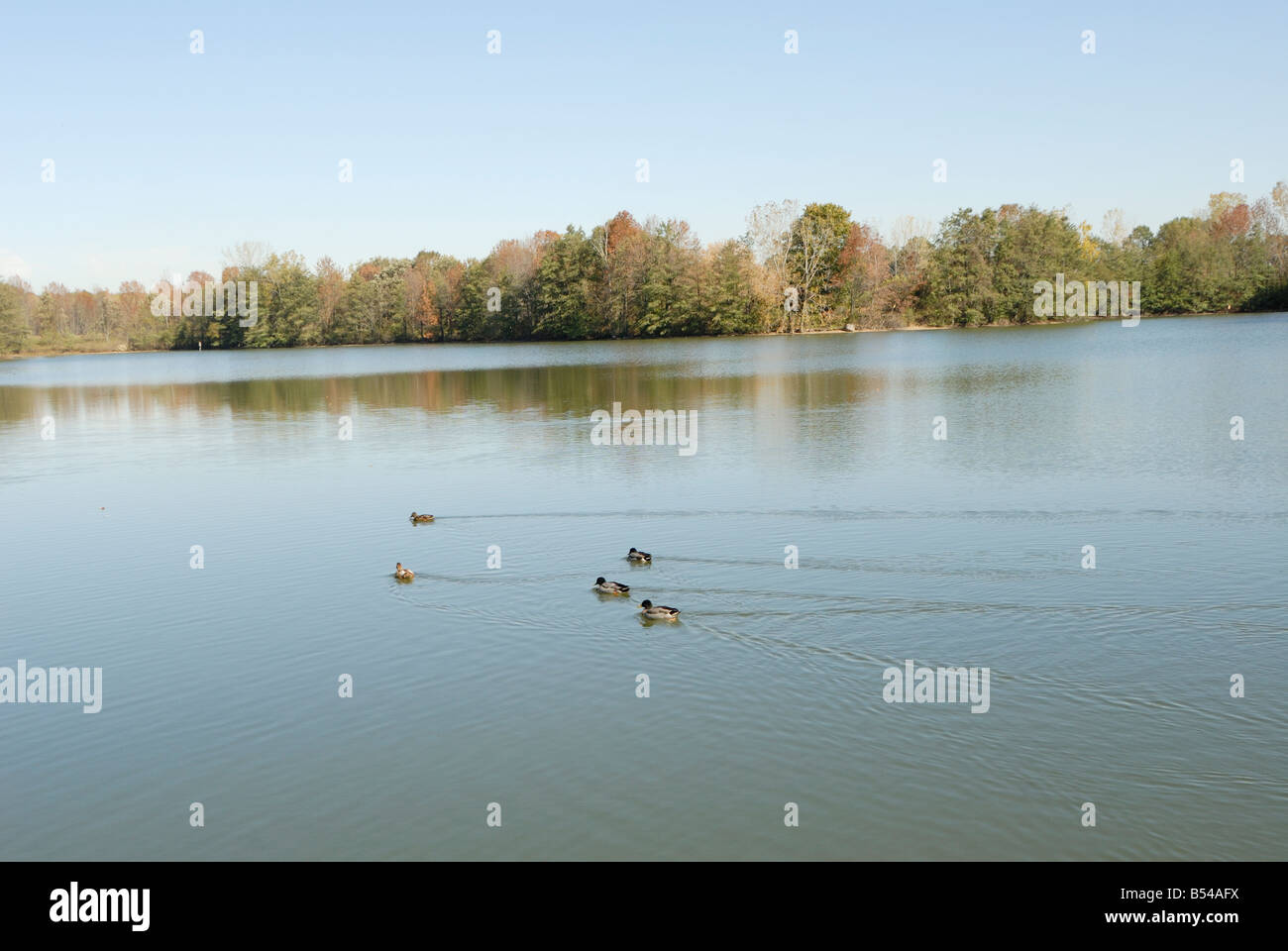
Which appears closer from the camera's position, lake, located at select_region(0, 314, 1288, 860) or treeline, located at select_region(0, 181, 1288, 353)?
lake, located at select_region(0, 314, 1288, 860)

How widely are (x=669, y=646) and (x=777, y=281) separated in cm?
10435

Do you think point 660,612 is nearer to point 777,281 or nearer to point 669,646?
point 669,646

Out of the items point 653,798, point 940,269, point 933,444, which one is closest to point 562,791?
point 653,798

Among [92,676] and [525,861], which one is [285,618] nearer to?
[92,676]

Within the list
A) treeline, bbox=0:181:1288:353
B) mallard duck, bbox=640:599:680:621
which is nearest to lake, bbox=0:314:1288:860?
mallard duck, bbox=640:599:680:621

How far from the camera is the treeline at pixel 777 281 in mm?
114375

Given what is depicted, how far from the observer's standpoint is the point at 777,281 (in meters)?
116

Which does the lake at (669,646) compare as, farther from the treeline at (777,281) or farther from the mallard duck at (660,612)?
the treeline at (777,281)

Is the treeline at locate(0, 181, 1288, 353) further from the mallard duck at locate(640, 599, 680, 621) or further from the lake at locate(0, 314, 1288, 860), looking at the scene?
the mallard duck at locate(640, 599, 680, 621)

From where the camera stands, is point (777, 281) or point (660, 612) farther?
point (777, 281)

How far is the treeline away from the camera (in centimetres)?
11438

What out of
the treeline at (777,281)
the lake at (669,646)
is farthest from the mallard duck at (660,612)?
the treeline at (777,281)

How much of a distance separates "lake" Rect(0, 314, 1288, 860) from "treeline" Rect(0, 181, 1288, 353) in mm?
83744

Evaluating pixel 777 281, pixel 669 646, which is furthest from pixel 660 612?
pixel 777 281
